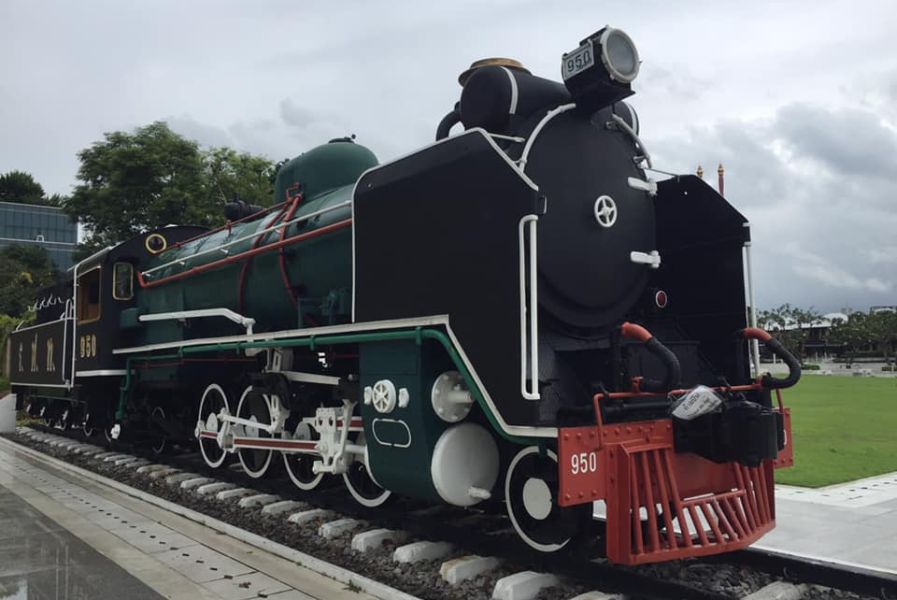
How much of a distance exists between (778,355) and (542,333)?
1.53 meters

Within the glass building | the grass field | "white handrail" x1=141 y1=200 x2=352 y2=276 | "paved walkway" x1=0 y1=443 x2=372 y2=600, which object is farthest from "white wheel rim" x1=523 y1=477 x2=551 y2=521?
the glass building

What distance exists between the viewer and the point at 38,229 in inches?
3489

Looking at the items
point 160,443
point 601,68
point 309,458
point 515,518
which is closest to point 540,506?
point 515,518

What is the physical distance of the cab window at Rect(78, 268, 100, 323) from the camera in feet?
33.4

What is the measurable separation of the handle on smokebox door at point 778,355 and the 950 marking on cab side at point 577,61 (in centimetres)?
212

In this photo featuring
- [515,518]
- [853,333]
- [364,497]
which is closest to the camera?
[515,518]

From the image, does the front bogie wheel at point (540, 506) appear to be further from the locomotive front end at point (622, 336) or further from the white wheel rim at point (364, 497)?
the white wheel rim at point (364, 497)

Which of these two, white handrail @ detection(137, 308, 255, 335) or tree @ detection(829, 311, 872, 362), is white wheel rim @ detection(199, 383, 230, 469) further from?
tree @ detection(829, 311, 872, 362)

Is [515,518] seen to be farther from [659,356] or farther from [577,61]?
[577,61]

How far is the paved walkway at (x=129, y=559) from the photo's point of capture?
4.39 metres

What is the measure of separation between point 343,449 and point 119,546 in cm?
188

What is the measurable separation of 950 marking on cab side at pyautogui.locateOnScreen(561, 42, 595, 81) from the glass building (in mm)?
91623

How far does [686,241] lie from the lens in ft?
17.5

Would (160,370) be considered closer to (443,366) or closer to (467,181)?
(443,366)
